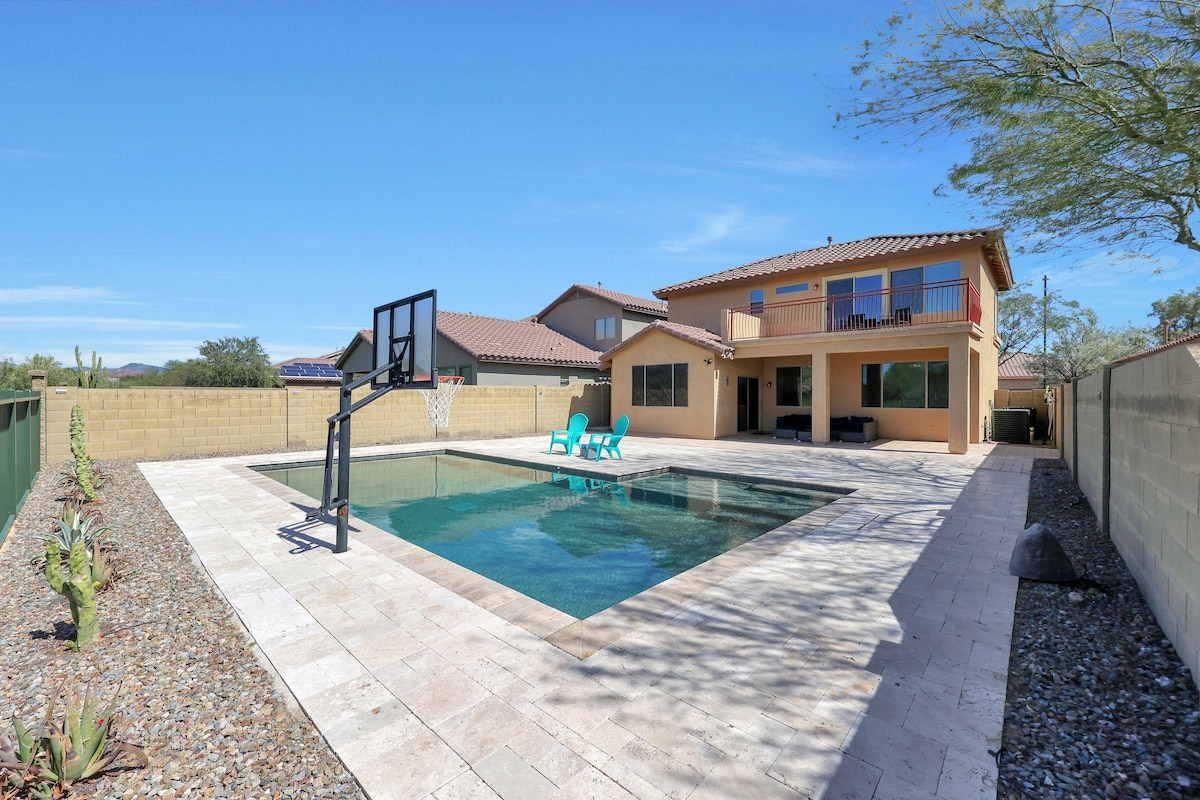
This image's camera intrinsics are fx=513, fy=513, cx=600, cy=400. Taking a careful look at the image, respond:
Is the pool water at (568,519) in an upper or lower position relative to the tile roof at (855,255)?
lower

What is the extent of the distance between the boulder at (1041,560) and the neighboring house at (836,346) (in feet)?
31.7

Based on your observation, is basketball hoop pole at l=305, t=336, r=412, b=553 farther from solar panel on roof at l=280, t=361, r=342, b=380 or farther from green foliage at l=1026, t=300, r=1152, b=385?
solar panel on roof at l=280, t=361, r=342, b=380

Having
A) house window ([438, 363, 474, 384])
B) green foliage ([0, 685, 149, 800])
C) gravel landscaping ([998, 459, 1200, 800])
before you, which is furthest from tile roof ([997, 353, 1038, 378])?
green foliage ([0, 685, 149, 800])

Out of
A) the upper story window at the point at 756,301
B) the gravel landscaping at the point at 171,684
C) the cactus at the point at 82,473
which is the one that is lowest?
the gravel landscaping at the point at 171,684

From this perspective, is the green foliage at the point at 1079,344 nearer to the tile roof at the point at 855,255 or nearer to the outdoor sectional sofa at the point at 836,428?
the tile roof at the point at 855,255

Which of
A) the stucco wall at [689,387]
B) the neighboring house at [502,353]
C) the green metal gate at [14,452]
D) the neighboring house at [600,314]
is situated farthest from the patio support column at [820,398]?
the green metal gate at [14,452]

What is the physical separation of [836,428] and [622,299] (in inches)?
513

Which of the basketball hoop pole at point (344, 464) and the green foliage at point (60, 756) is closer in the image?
the green foliage at point (60, 756)

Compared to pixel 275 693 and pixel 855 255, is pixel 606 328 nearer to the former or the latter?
pixel 855 255

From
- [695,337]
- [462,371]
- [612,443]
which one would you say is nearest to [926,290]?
[695,337]

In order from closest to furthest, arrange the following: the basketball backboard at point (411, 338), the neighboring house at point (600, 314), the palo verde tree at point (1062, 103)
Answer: the basketball backboard at point (411, 338)
the palo verde tree at point (1062, 103)
the neighboring house at point (600, 314)

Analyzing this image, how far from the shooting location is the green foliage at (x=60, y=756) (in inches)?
78.6

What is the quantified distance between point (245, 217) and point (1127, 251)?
73.9 ft

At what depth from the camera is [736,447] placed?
14406mm
